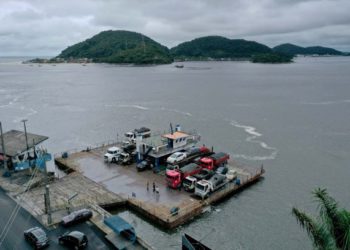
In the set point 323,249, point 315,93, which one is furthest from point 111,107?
point 323,249

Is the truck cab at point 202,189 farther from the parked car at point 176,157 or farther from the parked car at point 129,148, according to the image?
the parked car at point 129,148

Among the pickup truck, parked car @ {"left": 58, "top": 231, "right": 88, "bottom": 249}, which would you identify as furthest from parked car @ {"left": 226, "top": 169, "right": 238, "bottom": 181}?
parked car @ {"left": 58, "top": 231, "right": 88, "bottom": 249}

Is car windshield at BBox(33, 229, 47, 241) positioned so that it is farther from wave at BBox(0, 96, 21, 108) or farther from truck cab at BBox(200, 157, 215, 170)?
wave at BBox(0, 96, 21, 108)

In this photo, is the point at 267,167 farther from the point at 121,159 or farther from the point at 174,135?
the point at 121,159

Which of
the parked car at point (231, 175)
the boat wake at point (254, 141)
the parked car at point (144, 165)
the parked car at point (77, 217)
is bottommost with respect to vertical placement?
the boat wake at point (254, 141)

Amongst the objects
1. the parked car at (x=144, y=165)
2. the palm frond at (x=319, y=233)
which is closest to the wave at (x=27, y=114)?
the parked car at (x=144, y=165)

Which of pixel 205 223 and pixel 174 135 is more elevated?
pixel 174 135
